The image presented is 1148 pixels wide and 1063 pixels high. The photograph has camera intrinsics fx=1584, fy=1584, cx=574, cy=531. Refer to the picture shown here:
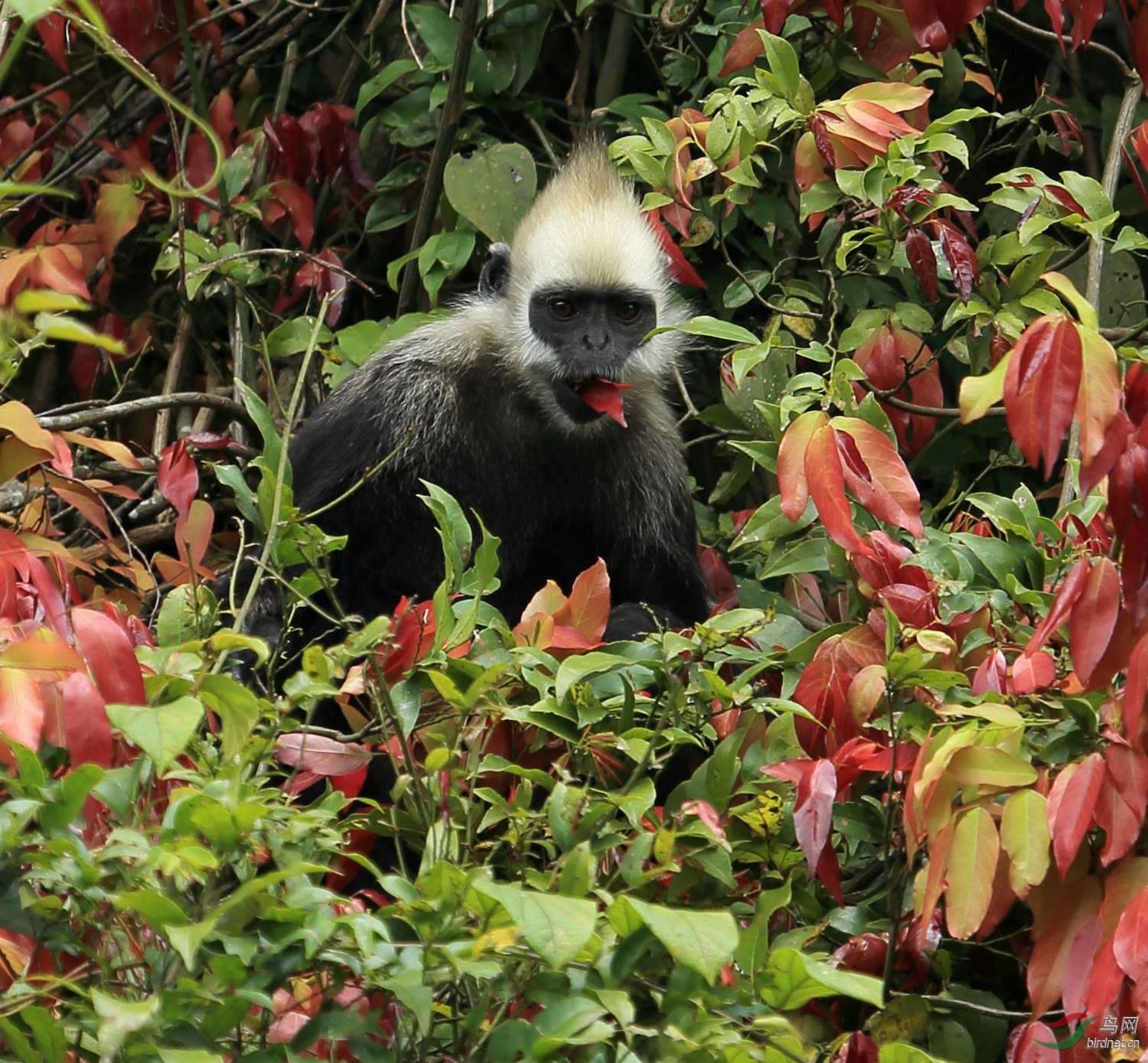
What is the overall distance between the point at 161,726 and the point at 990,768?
1058 mm

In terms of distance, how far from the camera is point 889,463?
2516mm

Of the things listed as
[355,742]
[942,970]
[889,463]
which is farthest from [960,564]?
[355,742]

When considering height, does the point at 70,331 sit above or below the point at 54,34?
below

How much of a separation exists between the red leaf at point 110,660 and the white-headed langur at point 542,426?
1.96m

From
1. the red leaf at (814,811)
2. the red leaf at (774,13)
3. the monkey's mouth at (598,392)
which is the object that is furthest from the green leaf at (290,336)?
the red leaf at (814,811)

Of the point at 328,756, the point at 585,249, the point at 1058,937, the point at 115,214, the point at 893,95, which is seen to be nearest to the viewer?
the point at 1058,937

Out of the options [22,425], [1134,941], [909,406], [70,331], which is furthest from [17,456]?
[909,406]

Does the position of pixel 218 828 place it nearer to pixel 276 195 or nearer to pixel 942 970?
pixel 942 970

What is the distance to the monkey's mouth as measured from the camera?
3.88 metres

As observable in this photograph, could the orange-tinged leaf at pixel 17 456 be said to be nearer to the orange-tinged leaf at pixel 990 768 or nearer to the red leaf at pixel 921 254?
the orange-tinged leaf at pixel 990 768

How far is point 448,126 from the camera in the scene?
14.4ft

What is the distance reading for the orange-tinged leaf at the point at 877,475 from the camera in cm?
248

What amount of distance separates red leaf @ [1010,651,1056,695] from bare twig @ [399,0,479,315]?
8.59ft

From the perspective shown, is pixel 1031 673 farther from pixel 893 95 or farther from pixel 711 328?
pixel 893 95
